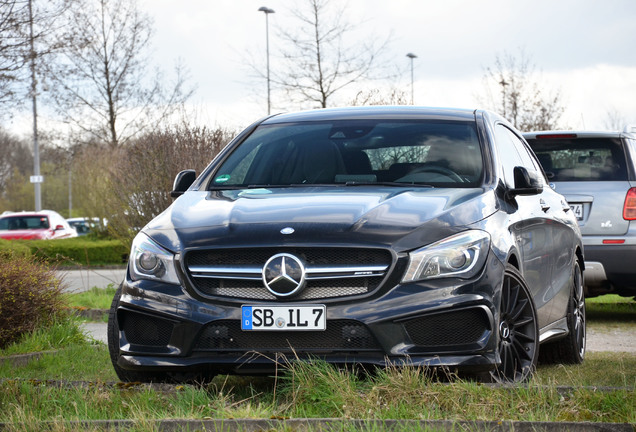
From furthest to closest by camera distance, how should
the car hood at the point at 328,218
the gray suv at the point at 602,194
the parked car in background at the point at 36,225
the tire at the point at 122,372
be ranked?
1. the parked car in background at the point at 36,225
2. the gray suv at the point at 602,194
3. the tire at the point at 122,372
4. the car hood at the point at 328,218

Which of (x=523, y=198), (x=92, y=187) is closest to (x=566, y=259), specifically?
(x=523, y=198)

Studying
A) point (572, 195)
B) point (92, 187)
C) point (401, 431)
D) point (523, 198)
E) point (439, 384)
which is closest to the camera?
point (401, 431)

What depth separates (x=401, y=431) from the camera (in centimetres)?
392

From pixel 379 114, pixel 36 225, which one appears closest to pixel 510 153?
pixel 379 114

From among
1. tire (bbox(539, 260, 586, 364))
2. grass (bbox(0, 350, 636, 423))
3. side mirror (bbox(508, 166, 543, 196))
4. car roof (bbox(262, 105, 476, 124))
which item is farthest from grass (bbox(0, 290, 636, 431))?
tire (bbox(539, 260, 586, 364))

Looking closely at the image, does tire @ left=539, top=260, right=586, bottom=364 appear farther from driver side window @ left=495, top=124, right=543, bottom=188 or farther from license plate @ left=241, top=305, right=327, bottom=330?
license plate @ left=241, top=305, right=327, bottom=330

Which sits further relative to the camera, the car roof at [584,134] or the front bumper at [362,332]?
the car roof at [584,134]

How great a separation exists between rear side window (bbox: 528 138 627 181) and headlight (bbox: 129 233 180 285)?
602cm

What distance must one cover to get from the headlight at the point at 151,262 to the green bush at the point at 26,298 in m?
2.70

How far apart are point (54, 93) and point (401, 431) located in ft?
105

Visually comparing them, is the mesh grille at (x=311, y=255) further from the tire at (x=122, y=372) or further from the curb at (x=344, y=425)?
the curb at (x=344, y=425)

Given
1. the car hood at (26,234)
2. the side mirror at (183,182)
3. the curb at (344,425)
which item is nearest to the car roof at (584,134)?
the side mirror at (183,182)

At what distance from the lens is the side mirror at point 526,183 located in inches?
238

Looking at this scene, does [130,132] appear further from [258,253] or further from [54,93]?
[258,253]
